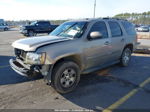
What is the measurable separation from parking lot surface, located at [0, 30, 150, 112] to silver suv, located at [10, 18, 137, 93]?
40 centimetres

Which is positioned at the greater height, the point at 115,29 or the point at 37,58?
the point at 115,29

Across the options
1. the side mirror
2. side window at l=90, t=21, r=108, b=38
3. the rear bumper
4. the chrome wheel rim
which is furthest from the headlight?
side window at l=90, t=21, r=108, b=38

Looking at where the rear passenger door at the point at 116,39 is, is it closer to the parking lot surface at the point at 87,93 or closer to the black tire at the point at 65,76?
the parking lot surface at the point at 87,93

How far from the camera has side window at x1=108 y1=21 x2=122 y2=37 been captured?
5221 millimetres

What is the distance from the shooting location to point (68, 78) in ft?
13.0

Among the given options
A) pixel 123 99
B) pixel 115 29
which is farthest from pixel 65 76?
pixel 115 29

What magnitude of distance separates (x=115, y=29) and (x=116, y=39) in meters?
0.38

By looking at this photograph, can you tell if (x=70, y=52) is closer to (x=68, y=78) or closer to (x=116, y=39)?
(x=68, y=78)

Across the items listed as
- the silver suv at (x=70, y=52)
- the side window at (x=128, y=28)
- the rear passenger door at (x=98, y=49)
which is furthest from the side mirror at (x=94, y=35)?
the side window at (x=128, y=28)

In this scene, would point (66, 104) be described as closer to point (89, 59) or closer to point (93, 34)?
point (89, 59)

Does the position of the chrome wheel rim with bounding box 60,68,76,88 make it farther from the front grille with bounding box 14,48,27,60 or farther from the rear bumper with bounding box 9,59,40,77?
the front grille with bounding box 14,48,27,60

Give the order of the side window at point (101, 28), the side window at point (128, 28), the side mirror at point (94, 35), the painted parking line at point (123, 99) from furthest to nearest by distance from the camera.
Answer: the side window at point (128, 28), the side window at point (101, 28), the side mirror at point (94, 35), the painted parking line at point (123, 99)

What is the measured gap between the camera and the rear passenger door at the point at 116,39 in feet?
17.1

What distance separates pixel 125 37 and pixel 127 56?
3.04 feet
